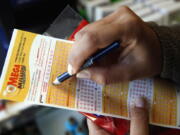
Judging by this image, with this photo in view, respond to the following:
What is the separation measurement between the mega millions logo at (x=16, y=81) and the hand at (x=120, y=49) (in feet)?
0.30

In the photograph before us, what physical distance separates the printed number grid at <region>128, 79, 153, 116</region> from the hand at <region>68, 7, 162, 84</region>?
0.03 metres

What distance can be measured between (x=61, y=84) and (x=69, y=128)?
616 millimetres

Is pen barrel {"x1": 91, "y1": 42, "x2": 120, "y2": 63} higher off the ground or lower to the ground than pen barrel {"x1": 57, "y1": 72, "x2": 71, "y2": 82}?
higher

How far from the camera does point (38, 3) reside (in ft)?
2.24

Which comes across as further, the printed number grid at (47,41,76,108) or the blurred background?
the blurred background

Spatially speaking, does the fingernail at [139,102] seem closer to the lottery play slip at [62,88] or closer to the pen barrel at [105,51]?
the lottery play slip at [62,88]

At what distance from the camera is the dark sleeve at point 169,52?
38 cm

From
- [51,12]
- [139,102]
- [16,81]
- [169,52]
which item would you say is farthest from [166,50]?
[51,12]

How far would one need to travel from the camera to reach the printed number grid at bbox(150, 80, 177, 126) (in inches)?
15.9

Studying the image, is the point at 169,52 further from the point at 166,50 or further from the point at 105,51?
the point at 105,51

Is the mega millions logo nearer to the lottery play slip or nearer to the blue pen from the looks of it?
the lottery play slip

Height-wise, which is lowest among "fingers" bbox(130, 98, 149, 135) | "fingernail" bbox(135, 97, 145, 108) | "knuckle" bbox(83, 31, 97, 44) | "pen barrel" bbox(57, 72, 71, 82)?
"fingers" bbox(130, 98, 149, 135)

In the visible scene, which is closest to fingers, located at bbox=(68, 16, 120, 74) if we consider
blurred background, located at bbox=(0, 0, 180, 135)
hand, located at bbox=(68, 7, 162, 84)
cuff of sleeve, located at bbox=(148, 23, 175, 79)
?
hand, located at bbox=(68, 7, 162, 84)

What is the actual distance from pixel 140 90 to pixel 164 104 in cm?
5
